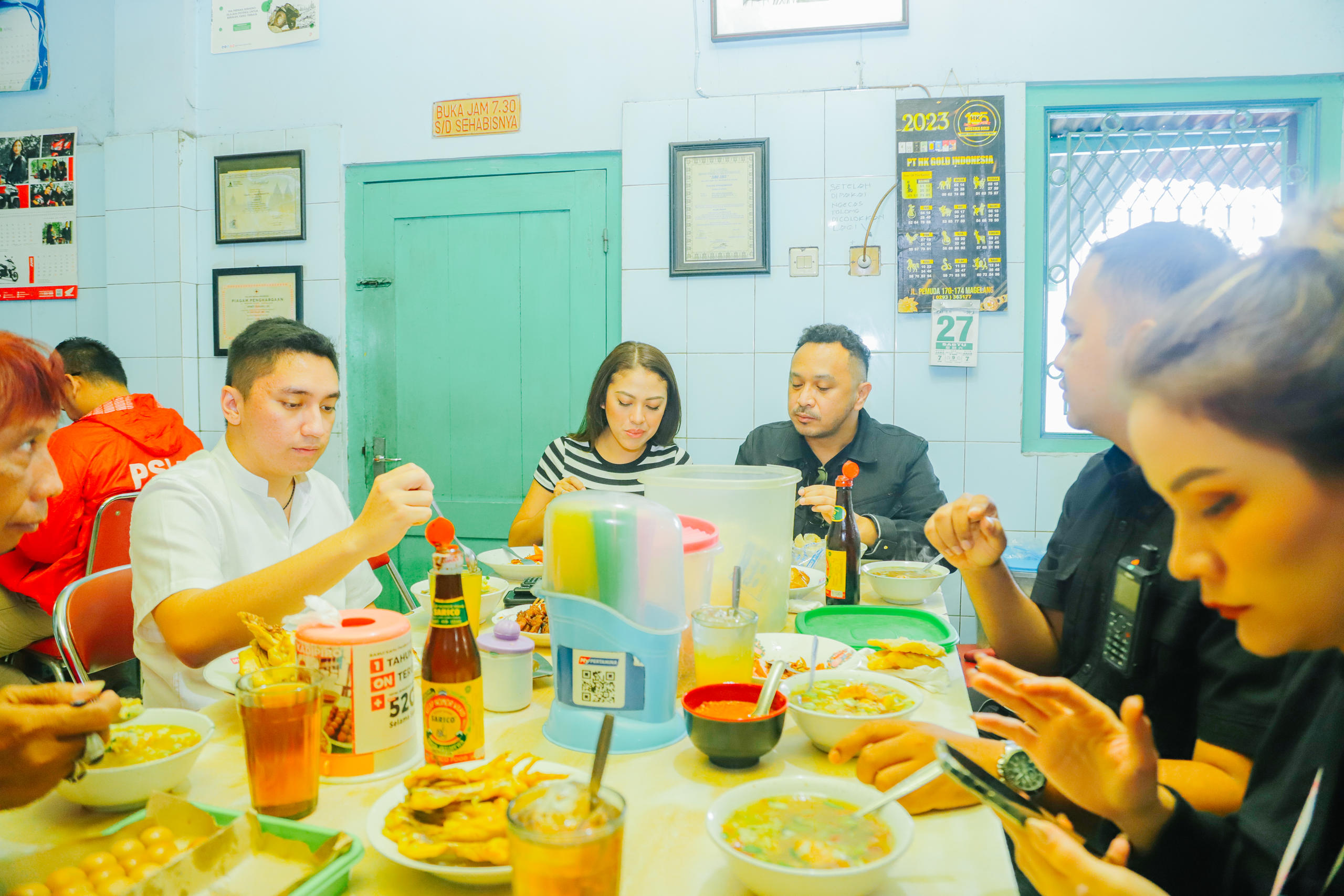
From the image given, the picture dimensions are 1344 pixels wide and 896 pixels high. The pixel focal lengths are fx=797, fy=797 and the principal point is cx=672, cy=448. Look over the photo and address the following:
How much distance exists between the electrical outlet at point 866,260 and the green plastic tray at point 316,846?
113 inches

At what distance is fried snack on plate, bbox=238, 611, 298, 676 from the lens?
1062 millimetres

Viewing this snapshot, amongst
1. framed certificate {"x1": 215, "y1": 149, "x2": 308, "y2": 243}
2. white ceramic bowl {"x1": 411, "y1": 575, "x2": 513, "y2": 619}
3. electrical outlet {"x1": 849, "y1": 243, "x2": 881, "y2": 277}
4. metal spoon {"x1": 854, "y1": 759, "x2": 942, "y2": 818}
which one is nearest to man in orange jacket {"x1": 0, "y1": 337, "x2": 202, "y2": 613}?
framed certificate {"x1": 215, "y1": 149, "x2": 308, "y2": 243}

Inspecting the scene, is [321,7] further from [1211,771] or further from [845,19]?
[1211,771]

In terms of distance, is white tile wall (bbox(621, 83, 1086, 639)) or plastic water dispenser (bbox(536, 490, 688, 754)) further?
white tile wall (bbox(621, 83, 1086, 639))

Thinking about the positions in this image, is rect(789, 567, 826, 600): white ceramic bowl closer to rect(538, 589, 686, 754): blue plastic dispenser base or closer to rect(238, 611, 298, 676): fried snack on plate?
rect(538, 589, 686, 754): blue plastic dispenser base

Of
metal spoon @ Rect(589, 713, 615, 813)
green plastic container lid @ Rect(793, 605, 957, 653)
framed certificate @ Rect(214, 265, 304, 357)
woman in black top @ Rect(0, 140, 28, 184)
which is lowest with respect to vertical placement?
green plastic container lid @ Rect(793, 605, 957, 653)

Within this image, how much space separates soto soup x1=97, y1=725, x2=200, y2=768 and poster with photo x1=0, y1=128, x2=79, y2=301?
3799 mm

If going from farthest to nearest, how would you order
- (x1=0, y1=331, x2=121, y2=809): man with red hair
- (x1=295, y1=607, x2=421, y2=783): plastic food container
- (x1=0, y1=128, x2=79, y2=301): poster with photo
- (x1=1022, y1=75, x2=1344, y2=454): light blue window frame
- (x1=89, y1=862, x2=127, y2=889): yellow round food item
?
(x1=0, y1=128, x2=79, y2=301): poster with photo, (x1=1022, y1=75, x2=1344, y2=454): light blue window frame, (x1=295, y1=607, x2=421, y2=783): plastic food container, (x1=0, y1=331, x2=121, y2=809): man with red hair, (x1=89, y1=862, x2=127, y2=889): yellow round food item

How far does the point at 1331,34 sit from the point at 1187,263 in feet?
8.70

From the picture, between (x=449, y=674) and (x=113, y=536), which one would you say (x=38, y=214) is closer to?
(x=113, y=536)

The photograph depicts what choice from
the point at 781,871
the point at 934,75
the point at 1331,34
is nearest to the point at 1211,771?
the point at 781,871

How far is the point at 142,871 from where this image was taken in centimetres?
70

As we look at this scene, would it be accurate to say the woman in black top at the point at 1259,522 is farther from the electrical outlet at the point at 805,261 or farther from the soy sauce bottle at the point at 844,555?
the electrical outlet at the point at 805,261

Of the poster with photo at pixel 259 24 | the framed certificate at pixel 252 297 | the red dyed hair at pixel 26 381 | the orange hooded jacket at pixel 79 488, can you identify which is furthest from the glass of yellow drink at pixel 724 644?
the poster with photo at pixel 259 24
